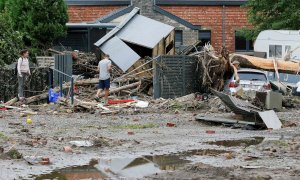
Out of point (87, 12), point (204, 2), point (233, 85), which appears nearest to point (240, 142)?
point (233, 85)

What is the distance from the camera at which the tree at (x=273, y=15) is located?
3316 centimetres

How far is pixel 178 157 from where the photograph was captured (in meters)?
13.7

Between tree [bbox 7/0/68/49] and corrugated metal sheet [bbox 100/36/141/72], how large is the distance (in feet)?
17.9

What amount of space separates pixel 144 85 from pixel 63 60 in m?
3.04

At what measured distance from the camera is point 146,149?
1476cm

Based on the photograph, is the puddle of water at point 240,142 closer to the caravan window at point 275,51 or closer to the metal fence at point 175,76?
the metal fence at point 175,76

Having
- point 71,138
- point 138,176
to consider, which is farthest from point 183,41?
point 138,176

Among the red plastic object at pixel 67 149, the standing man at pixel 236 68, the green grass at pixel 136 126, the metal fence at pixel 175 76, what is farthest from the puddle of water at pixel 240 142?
the metal fence at pixel 175 76

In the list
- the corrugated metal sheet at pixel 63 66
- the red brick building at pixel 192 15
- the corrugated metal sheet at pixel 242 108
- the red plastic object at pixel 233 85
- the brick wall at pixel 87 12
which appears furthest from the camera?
the brick wall at pixel 87 12

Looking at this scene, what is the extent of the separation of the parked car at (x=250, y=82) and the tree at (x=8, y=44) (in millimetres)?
8153

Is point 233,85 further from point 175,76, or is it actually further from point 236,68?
point 175,76

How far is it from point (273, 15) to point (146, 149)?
21.0 m

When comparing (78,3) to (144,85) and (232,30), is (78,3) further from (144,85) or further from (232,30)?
(144,85)

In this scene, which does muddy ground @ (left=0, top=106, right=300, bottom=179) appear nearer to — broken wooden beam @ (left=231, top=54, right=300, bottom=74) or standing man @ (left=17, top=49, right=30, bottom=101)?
standing man @ (left=17, top=49, right=30, bottom=101)
